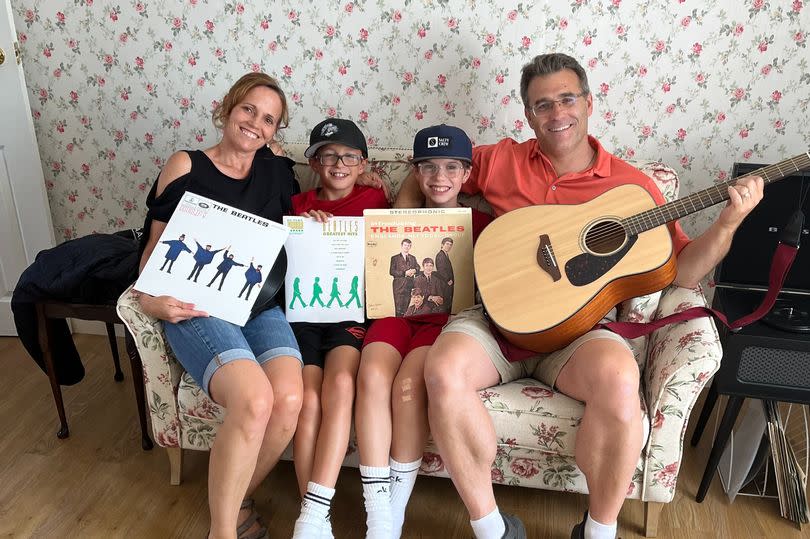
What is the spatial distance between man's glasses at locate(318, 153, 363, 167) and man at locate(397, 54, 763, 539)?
1.33ft

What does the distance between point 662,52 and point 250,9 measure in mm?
1383

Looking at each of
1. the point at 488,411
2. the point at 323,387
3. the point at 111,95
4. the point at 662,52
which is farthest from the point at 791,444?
the point at 111,95

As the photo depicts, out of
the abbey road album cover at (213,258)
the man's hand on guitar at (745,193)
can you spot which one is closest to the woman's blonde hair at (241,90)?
the abbey road album cover at (213,258)

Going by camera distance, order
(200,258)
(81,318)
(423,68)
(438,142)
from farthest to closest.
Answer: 1. (423,68)
2. (81,318)
3. (438,142)
4. (200,258)

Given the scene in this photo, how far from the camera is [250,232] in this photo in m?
1.63

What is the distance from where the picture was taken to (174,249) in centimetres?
157

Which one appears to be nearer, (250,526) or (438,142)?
(250,526)

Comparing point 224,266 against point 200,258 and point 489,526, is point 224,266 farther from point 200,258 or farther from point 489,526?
point 489,526

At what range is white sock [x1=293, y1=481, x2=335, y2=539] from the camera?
139 cm

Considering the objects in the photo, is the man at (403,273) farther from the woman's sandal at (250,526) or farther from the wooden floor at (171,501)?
the woman's sandal at (250,526)

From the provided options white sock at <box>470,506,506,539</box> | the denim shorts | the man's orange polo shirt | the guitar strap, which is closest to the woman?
the denim shorts

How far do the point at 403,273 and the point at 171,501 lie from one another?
0.92m

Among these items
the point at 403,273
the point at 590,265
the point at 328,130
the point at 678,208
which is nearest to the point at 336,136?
the point at 328,130

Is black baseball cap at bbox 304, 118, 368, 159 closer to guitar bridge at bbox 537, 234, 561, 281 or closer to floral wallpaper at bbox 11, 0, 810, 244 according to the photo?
floral wallpaper at bbox 11, 0, 810, 244
